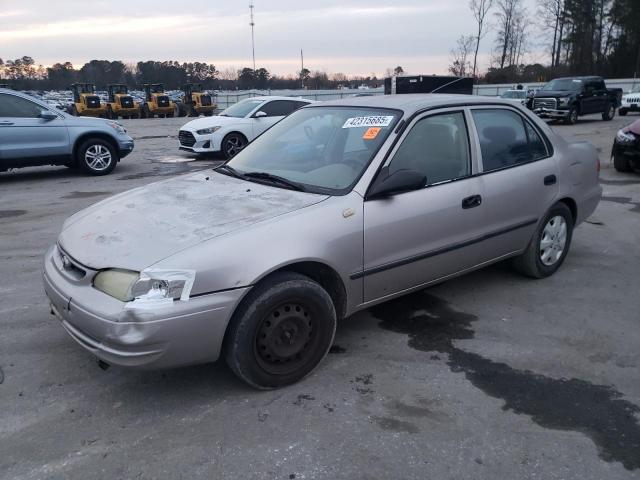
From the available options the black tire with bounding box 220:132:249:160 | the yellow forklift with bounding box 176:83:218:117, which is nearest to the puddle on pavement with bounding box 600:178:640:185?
the black tire with bounding box 220:132:249:160

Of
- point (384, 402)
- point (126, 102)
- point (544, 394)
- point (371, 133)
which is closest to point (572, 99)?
point (371, 133)

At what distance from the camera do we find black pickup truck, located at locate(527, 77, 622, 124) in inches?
867

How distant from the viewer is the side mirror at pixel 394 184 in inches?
134

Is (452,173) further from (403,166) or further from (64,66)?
(64,66)

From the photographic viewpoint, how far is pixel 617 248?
5812mm

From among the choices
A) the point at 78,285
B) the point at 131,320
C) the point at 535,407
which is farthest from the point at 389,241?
the point at 78,285

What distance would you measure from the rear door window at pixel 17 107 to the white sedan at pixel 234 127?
3829mm

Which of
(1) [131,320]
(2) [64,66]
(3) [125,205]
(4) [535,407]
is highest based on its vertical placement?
(2) [64,66]

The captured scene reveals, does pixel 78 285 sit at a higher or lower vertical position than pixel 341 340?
higher

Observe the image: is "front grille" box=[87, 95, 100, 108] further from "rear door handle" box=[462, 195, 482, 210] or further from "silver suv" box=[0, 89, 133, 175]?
"rear door handle" box=[462, 195, 482, 210]

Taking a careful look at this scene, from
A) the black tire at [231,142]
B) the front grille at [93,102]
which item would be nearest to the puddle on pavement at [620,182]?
the black tire at [231,142]

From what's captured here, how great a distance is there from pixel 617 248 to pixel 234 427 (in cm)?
483

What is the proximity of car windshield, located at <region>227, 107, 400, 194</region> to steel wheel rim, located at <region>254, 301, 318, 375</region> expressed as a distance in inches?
32.5

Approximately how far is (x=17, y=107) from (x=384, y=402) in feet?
31.7
